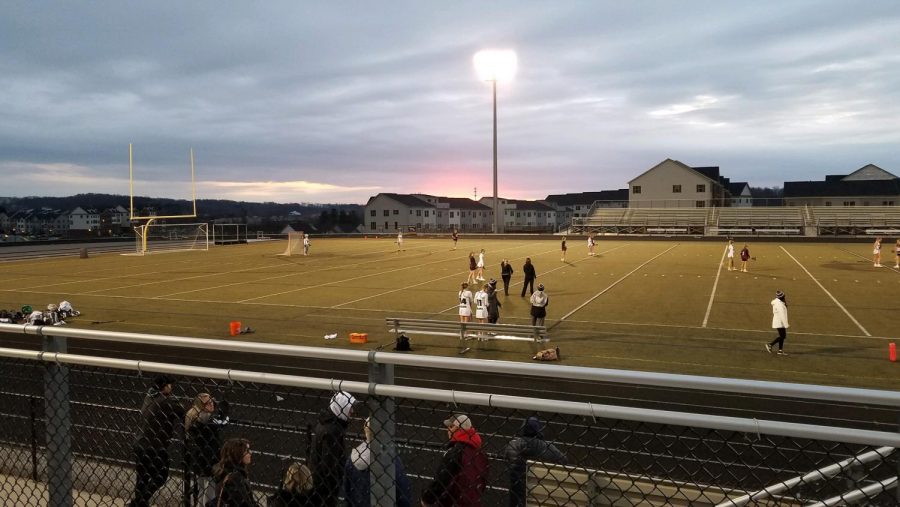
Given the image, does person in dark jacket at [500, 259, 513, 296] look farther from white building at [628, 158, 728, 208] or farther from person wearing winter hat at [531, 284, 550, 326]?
white building at [628, 158, 728, 208]

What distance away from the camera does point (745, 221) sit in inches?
3007

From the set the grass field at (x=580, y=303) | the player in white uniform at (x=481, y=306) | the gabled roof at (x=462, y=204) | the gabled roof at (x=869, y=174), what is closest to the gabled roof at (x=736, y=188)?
the gabled roof at (x=869, y=174)

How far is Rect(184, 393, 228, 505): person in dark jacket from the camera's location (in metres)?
4.80

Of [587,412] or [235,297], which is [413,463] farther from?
[235,297]

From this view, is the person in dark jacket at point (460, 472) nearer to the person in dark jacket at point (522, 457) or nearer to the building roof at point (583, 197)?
the person in dark jacket at point (522, 457)

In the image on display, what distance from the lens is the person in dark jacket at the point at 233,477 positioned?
13.9 ft

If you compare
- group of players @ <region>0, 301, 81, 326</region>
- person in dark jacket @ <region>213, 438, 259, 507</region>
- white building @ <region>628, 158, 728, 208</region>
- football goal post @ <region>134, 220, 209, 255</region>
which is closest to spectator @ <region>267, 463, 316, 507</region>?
person in dark jacket @ <region>213, 438, 259, 507</region>

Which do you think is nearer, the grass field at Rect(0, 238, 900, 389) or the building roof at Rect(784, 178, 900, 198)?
the grass field at Rect(0, 238, 900, 389)

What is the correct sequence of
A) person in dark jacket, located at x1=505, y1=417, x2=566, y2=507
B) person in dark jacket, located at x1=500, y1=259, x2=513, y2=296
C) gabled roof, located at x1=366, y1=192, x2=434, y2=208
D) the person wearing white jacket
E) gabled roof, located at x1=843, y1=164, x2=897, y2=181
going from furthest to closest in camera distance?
gabled roof, located at x1=366, y1=192, x2=434, y2=208
gabled roof, located at x1=843, y1=164, x2=897, y2=181
person in dark jacket, located at x1=500, y1=259, x2=513, y2=296
the person wearing white jacket
person in dark jacket, located at x1=505, y1=417, x2=566, y2=507

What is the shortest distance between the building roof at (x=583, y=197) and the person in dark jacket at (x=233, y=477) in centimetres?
15232

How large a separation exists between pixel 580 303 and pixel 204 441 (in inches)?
815

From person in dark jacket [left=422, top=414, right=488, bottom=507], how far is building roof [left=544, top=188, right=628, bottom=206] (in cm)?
15266

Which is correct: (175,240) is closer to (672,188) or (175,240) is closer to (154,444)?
(672,188)

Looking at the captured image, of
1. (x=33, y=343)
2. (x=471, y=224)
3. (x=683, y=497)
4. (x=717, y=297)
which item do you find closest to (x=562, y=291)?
(x=717, y=297)
